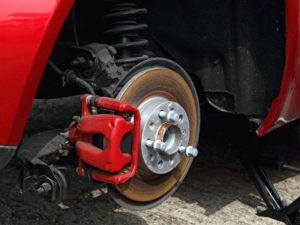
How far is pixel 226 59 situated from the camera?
1.77 meters

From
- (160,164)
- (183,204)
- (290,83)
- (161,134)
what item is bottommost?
(183,204)

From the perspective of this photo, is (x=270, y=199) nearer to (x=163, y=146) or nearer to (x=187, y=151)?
(x=187, y=151)

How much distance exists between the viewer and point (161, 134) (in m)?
1.38

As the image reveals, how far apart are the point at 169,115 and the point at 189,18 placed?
543 mm

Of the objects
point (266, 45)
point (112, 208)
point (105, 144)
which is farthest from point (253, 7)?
point (112, 208)

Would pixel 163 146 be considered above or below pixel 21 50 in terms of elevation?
below

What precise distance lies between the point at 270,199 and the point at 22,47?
139 centimetres

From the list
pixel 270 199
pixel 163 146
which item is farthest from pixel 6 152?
pixel 270 199

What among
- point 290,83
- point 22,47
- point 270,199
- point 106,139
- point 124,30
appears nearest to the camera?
point 22,47

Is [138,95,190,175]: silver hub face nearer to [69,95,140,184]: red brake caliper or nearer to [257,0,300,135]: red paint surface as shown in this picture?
[69,95,140,184]: red brake caliper

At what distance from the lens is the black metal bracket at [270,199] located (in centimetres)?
185

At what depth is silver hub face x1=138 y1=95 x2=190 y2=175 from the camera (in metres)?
1.35

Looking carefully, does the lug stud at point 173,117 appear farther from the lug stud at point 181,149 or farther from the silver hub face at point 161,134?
the lug stud at point 181,149

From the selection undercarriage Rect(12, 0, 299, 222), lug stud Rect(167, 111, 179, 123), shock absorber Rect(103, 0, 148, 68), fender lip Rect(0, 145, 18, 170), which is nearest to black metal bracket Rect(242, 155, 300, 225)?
undercarriage Rect(12, 0, 299, 222)
